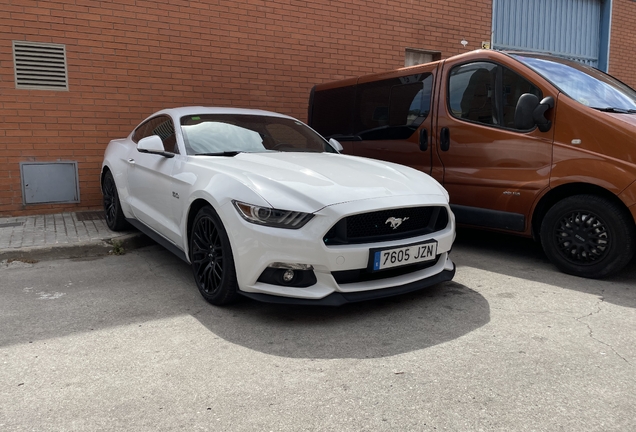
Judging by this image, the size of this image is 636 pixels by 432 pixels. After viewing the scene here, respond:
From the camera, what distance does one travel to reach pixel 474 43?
10.2 meters

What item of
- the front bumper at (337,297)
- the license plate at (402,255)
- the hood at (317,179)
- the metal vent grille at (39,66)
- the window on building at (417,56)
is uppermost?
the window on building at (417,56)

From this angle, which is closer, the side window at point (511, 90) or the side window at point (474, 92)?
the side window at point (511, 90)

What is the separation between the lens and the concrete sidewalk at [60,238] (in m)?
5.05

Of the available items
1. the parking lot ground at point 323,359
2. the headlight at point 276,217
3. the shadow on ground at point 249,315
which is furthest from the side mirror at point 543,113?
the headlight at point 276,217

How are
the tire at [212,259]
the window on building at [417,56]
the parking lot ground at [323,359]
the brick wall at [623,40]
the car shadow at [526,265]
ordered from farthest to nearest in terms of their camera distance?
the brick wall at [623,40] → the window on building at [417,56] → the car shadow at [526,265] → the tire at [212,259] → the parking lot ground at [323,359]

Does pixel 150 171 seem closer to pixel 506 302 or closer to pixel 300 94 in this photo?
pixel 506 302

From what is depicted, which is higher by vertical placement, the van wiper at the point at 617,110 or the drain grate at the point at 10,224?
the van wiper at the point at 617,110

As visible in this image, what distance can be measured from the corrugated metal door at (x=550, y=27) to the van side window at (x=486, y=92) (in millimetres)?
6139

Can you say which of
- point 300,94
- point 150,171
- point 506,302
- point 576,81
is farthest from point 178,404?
point 300,94

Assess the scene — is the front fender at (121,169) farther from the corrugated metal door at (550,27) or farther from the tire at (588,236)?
the corrugated metal door at (550,27)

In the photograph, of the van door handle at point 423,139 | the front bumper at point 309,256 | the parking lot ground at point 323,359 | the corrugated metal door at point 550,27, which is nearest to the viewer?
the parking lot ground at point 323,359

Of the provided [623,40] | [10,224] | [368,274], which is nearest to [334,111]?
[368,274]

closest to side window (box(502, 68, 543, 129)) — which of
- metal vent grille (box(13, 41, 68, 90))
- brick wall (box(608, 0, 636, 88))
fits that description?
metal vent grille (box(13, 41, 68, 90))

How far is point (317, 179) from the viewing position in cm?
349
